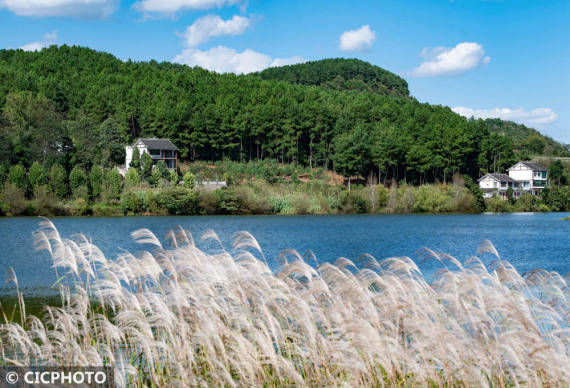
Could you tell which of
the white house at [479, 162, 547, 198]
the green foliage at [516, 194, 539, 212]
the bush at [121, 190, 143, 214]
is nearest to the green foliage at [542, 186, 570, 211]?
the green foliage at [516, 194, 539, 212]

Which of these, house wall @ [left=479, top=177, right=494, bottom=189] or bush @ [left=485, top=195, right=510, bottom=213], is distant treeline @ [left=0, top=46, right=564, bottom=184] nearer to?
house wall @ [left=479, top=177, right=494, bottom=189]

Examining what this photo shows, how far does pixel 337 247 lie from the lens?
3081 cm

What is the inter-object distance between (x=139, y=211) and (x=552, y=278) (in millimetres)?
55983

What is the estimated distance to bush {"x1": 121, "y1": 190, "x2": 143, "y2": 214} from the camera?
6103 cm

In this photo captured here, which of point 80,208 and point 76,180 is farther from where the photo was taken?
point 76,180

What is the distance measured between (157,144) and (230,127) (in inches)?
511

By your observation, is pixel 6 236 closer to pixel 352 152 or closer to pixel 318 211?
pixel 318 211

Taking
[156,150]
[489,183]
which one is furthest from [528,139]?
[156,150]

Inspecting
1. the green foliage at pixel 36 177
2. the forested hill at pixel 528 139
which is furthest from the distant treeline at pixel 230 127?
the forested hill at pixel 528 139

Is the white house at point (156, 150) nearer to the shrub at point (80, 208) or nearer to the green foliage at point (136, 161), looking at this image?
the green foliage at point (136, 161)

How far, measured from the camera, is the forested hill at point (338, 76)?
608 ft

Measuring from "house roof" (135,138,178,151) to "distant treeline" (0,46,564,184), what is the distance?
4307mm

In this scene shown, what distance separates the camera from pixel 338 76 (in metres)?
190

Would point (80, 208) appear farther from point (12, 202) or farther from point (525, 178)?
point (525, 178)
